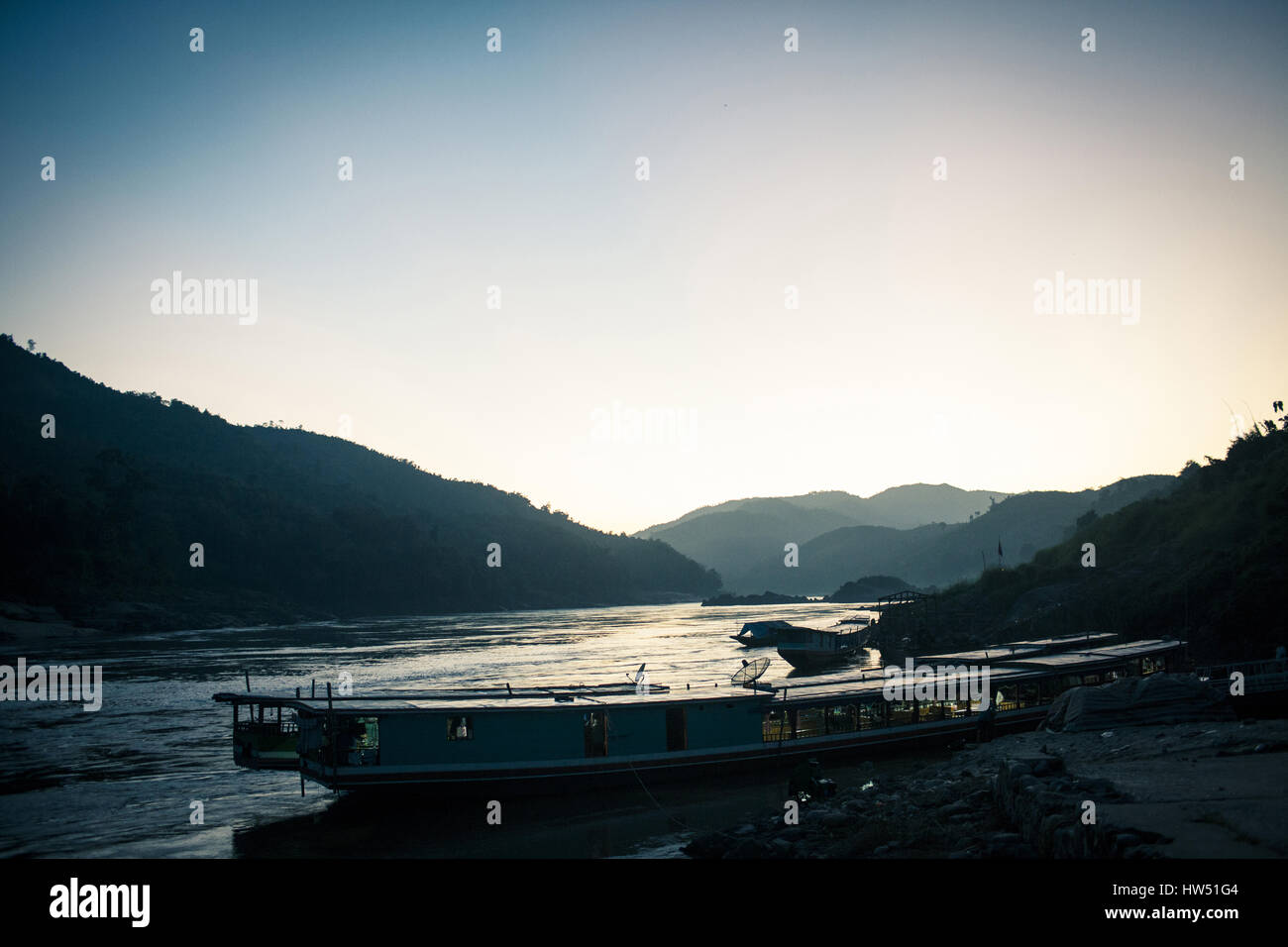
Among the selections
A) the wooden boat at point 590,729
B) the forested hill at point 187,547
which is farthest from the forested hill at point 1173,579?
the forested hill at point 187,547

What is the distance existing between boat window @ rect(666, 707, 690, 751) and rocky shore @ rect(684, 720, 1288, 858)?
6.14 meters

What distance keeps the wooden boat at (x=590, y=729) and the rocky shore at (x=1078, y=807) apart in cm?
570

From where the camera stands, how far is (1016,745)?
1033 inches

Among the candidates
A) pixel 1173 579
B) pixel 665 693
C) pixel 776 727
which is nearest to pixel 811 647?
pixel 1173 579

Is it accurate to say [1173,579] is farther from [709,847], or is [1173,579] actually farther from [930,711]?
[709,847]

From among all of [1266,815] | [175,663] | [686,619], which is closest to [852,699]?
[1266,815]

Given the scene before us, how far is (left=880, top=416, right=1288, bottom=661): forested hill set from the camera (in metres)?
46.6

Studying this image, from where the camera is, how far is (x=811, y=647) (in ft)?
234

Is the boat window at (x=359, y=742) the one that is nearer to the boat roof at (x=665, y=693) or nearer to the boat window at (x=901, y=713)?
the boat roof at (x=665, y=693)

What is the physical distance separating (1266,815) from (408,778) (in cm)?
2104

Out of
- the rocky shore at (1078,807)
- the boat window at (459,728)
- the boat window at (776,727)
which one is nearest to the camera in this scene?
the rocky shore at (1078,807)

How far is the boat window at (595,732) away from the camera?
2688 cm
